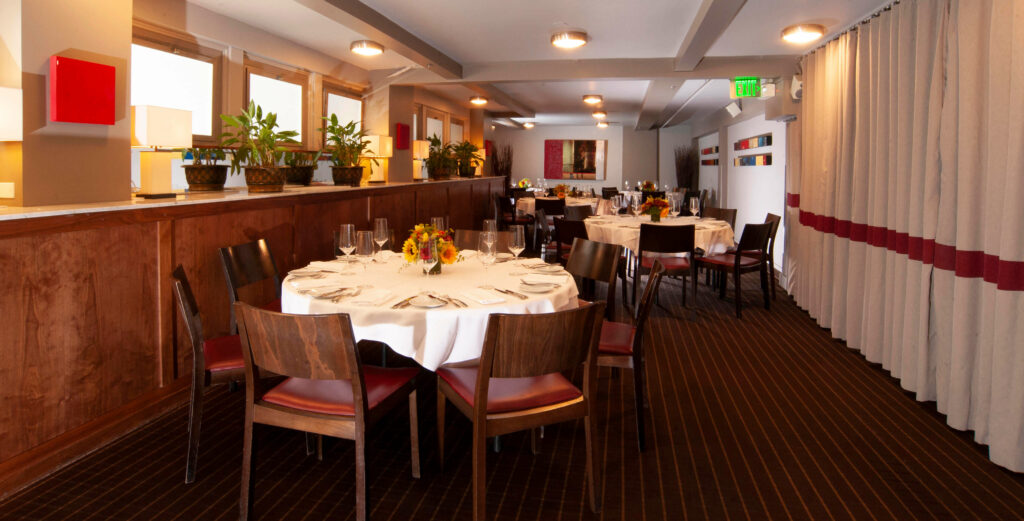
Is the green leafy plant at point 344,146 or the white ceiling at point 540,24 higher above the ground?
the white ceiling at point 540,24

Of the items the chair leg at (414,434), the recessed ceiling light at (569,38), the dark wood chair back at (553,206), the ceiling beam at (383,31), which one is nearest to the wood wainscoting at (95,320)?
the chair leg at (414,434)

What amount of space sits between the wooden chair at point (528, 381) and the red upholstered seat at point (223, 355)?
98 centimetres

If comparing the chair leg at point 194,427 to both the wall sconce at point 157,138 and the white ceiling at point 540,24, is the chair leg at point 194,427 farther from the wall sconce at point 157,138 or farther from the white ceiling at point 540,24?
the white ceiling at point 540,24

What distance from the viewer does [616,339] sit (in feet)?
10.7

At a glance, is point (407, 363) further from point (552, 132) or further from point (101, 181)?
point (552, 132)

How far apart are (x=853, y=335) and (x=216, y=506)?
181 inches

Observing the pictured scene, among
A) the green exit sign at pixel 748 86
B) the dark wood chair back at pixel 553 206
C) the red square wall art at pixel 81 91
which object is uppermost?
the green exit sign at pixel 748 86

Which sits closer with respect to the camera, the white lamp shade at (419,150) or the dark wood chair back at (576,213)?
the dark wood chair back at (576,213)

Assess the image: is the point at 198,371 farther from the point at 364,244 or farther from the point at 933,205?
the point at 933,205

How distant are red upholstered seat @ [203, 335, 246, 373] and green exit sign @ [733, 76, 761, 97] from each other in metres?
6.55

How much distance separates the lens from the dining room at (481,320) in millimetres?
2547

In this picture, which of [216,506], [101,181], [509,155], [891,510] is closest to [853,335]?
[891,510]

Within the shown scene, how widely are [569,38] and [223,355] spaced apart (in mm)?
4609

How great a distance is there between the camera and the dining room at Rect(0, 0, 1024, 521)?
2547 millimetres
